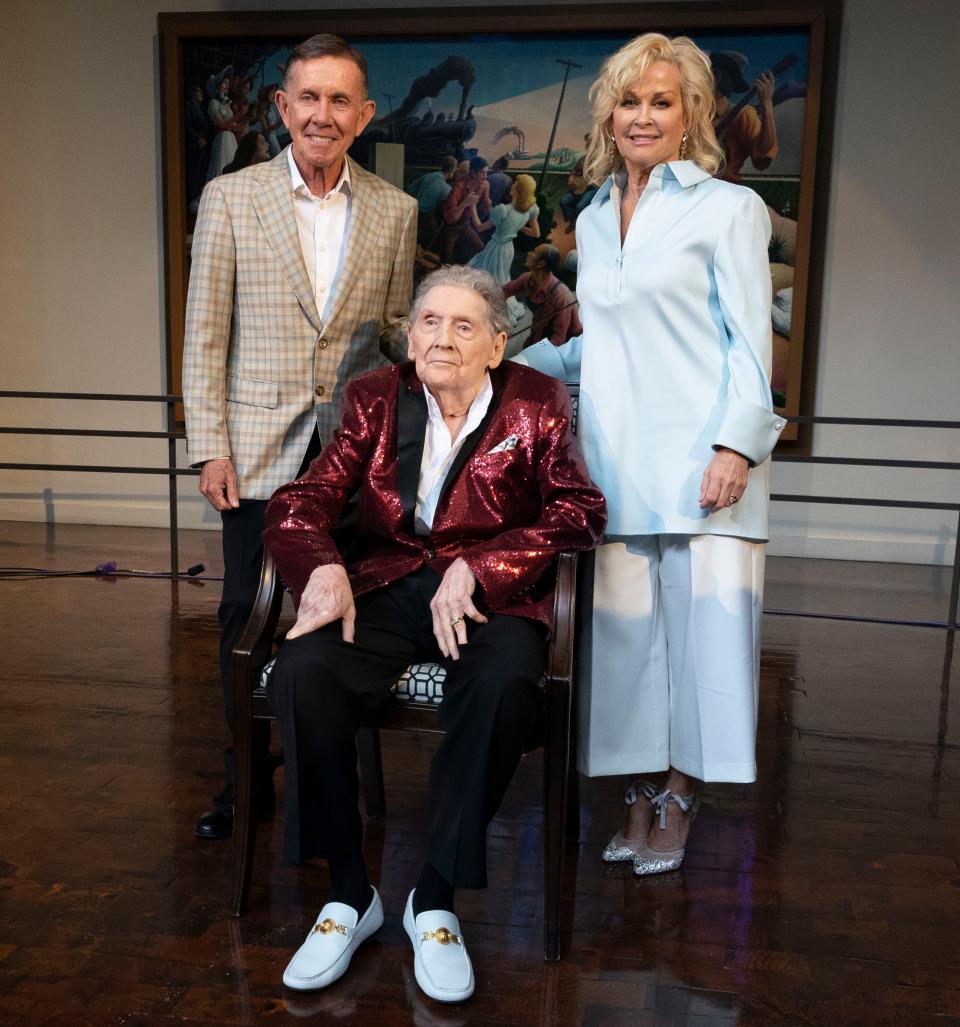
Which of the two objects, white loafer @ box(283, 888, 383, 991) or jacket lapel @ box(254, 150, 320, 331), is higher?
jacket lapel @ box(254, 150, 320, 331)

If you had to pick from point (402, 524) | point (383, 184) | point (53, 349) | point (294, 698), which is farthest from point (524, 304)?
point (294, 698)

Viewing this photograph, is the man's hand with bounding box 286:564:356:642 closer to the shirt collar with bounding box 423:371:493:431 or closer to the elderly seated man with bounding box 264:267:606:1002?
the elderly seated man with bounding box 264:267:606:1002

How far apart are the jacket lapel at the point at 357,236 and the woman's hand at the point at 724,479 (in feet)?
2.96

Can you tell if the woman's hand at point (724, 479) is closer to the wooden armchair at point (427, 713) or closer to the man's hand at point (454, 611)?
the wooden armchair at point (427, 713)

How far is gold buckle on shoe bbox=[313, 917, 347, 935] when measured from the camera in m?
2.02

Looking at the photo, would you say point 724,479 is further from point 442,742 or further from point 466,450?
point 442,742

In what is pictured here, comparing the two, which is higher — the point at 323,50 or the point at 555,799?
the point at 323,50

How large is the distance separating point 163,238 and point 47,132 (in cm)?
90

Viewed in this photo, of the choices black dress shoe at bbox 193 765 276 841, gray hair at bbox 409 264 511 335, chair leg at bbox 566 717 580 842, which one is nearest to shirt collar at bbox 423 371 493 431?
gray hair at bbox 409 264 511 335

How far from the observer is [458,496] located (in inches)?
89.9

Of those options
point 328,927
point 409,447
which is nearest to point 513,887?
point 328,927

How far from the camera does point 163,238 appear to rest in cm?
636

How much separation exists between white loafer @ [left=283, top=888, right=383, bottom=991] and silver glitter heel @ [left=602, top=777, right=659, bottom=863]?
65 centimetres

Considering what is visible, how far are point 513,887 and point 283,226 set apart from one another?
1.52 m
